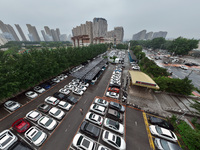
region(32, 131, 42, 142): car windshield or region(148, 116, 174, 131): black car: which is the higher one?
region(32, 131, 42, 142): car windshield

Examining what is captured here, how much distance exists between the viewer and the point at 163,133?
420 inches

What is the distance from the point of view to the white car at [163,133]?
34.3 feet

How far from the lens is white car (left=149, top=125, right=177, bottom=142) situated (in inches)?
411

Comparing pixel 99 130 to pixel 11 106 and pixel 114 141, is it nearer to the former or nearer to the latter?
pixel 114 141

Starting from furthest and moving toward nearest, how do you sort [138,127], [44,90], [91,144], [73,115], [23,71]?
1. [44,90]
2. [23,71]
3. [73,115]
4. [138,127]
5. [91,144]

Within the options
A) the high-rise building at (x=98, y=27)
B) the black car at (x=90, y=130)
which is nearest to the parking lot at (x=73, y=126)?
the black car at (x=90, y=130)

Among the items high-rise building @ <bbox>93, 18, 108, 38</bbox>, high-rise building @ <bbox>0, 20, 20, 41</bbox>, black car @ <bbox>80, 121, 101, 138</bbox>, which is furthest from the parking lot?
high-rise building @ <bbox>0, 20, 20, 41</bbox>

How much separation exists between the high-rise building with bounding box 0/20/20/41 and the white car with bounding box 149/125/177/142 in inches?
11049

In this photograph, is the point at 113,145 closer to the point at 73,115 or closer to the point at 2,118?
the point at 73,115

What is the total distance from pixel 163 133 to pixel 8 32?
295813 millimetres

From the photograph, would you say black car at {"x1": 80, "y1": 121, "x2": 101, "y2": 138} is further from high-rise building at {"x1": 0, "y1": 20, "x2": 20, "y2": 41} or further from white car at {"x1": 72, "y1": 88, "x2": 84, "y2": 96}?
high-rise building at {"x1": 0, "y1": 20, "x2": 20, "y2": 41}

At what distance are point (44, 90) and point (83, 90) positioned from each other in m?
10.6

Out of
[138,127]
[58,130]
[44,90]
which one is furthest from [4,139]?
[138,127]

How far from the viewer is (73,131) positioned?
37.4 ft
